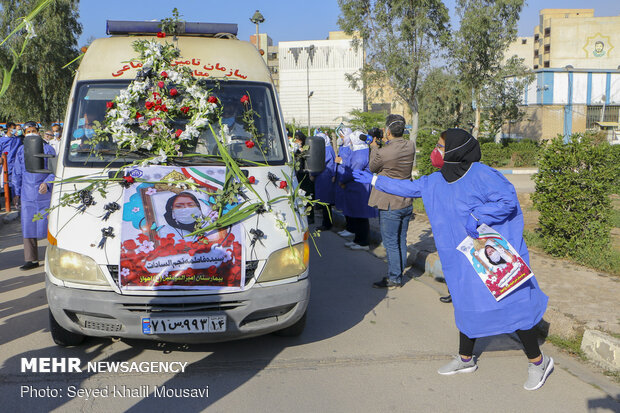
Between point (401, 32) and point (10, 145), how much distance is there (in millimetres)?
19620

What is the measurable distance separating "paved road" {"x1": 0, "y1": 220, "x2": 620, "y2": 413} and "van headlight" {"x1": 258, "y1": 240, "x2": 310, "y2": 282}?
77 cm

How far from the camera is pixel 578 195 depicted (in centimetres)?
786

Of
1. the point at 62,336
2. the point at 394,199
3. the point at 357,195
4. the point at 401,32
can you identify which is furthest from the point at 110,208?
the point at 401,32

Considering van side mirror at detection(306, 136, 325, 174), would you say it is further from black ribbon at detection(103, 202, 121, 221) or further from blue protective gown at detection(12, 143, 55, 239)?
blue protective gown at detection(12, 143, 55, 239)

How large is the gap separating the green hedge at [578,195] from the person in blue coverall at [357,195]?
2.69 m

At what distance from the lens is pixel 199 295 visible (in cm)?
432

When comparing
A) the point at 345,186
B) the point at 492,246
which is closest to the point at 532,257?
the point at 345,186

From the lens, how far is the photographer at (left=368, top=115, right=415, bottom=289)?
700 cm

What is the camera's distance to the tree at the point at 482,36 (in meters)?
26.9

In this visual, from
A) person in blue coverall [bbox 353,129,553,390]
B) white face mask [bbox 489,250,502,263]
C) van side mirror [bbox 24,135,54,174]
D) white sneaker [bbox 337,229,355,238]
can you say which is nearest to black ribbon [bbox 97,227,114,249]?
van side mirror [bbox 24,135,54,174]

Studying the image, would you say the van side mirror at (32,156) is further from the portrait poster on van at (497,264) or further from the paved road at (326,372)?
the portrait poster on van at (497,264)

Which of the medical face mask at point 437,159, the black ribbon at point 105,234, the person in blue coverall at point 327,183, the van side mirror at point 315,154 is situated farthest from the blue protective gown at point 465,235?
the person in blue coverall at point 327,183

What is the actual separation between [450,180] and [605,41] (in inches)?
3227

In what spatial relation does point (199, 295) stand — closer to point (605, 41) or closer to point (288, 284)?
point (288, 284)
